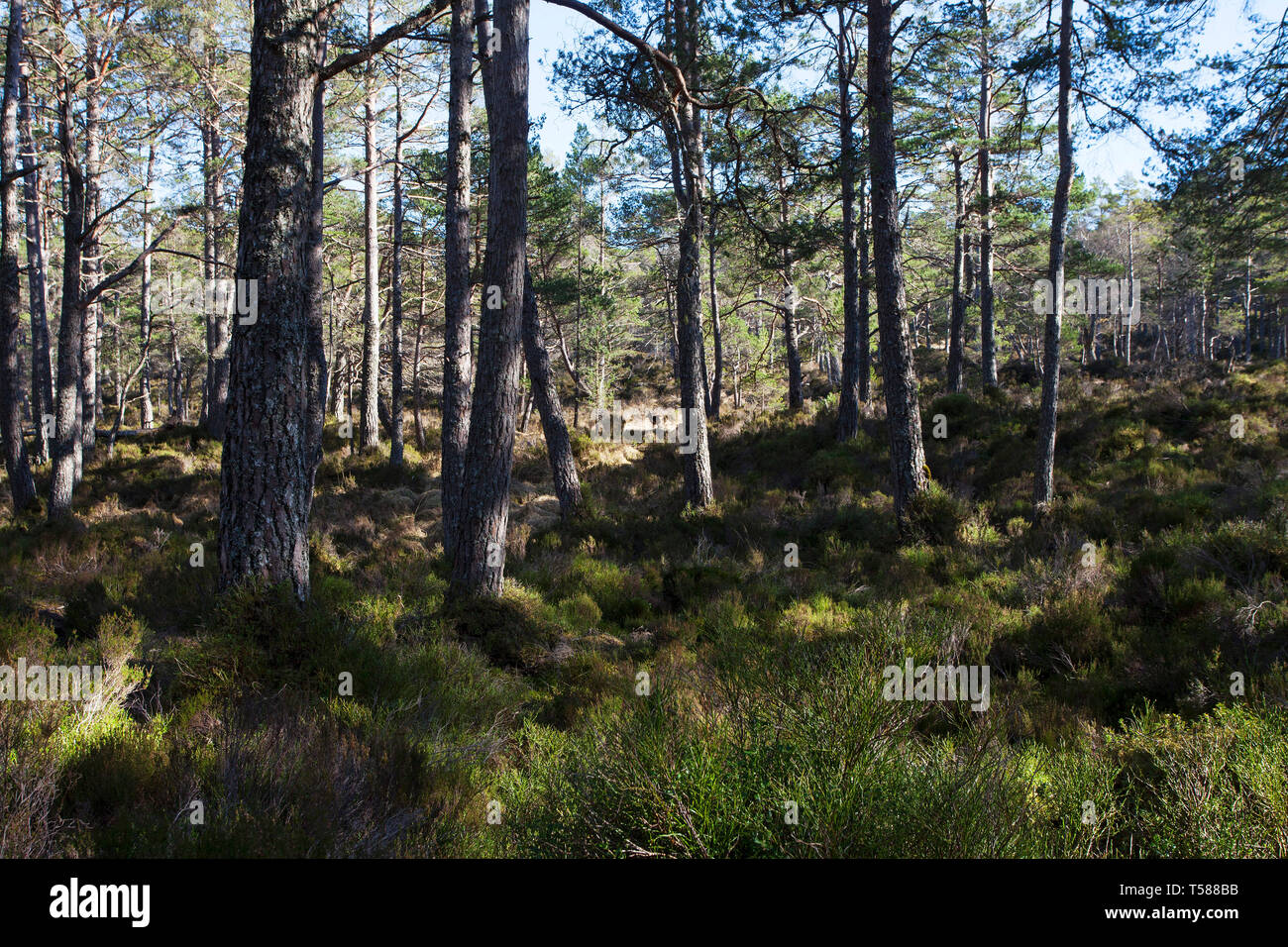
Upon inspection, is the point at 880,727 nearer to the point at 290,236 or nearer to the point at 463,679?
the point at 463,679

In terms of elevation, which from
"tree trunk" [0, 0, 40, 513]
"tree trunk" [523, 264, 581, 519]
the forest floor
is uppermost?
"tree trunk" [0, 0, 40, 513]

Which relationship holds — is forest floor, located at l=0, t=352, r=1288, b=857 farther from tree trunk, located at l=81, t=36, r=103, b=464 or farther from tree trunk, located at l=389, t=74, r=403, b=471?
Result: tree trunk, located at l=81, t=36, r=103, b=464

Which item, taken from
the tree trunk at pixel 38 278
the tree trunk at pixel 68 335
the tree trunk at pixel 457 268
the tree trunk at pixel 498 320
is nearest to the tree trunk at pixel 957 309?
the tree trunk at pixel 457 268

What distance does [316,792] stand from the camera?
9.50 ft

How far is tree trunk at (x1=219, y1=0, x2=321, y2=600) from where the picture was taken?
15.7 feet

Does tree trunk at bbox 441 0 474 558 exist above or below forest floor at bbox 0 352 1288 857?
above

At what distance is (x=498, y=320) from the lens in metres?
6.42

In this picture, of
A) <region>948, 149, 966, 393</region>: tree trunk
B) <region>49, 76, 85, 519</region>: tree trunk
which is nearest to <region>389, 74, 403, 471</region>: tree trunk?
<region>49, 76, 85, 519</region>: tree trunk

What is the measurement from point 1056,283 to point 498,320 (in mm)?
8495

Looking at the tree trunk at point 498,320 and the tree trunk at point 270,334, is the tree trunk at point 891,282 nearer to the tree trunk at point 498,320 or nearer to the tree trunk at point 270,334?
the tree trunk at point 498,320

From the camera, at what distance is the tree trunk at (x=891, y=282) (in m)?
9.29

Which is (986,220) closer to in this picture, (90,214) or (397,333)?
(397,333)

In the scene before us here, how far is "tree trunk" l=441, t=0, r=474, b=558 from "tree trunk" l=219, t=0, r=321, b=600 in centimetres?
432

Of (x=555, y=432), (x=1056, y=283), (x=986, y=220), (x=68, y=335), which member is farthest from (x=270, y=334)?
(x=986, y=220)
